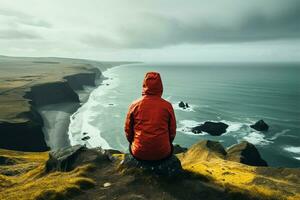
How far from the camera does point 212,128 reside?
82.8m

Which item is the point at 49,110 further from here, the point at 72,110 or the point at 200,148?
the point at 200,148

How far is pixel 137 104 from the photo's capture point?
1298cm

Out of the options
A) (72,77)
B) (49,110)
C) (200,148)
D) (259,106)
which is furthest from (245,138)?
(72,77)

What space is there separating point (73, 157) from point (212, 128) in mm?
66433

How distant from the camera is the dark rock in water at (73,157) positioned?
766 inches

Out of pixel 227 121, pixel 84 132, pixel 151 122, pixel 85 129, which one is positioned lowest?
pixel 85 129

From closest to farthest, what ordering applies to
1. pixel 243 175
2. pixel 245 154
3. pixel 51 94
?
1. pixel 243 175
2. pixel 245 154
3. pixel 51 94

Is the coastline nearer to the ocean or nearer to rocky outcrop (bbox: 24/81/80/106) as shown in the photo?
the ocean

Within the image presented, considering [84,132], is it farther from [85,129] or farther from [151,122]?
[151,122]

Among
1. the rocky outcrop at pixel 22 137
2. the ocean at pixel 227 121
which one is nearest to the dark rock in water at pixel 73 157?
the ocean at pixel 227 121

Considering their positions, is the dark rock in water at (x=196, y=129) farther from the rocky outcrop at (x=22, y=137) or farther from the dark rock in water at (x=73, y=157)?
the dark rock in water at (x=73, y=157)

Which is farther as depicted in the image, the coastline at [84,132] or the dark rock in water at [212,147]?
the coastline at [84,132]

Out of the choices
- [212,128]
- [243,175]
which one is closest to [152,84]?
[243,175]

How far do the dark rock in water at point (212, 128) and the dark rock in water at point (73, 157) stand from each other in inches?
2538
